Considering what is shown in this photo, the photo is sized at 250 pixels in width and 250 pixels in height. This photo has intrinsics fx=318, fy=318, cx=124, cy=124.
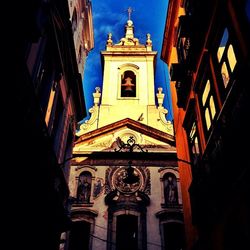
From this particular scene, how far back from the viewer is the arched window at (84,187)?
60.0 feet

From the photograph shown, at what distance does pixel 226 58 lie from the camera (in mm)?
7422

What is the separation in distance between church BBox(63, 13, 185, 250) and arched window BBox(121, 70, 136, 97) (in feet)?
0.27

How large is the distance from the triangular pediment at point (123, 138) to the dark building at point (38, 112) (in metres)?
8.91

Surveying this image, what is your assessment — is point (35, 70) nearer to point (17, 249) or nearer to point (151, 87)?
point (17, 249)

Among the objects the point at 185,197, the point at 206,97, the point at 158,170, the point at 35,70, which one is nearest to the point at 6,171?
the point at 35,70

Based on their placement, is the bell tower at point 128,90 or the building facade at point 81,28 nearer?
the building facade at point 81,28

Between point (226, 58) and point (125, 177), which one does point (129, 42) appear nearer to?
point (125, 177)

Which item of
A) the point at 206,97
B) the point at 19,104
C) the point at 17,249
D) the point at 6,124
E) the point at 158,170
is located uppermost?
the point at 158,170

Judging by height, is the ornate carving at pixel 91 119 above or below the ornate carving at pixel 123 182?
above

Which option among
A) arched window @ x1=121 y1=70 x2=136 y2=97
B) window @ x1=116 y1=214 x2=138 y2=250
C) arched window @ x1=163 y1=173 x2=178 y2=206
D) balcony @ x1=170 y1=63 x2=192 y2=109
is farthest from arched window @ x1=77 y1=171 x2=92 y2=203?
balcony @ x1=170 y1=63 x2=192 y2=109

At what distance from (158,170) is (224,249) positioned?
1263cm

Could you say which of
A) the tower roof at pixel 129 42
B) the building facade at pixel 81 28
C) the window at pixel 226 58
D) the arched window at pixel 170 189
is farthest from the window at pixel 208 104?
the tower roof at pixel 129 42

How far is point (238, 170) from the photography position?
5.86 m

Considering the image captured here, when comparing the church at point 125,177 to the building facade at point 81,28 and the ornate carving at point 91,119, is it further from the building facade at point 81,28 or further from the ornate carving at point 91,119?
the building facade at point 81,28
